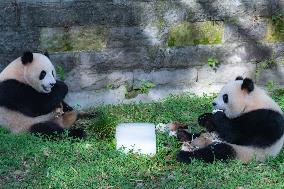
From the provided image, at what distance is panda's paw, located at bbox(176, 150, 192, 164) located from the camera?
5684 millimetres

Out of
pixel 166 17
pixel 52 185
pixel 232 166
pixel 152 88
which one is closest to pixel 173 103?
pixel 152 88

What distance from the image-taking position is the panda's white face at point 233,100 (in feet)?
19.0

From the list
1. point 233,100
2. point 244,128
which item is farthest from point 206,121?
point 244,128

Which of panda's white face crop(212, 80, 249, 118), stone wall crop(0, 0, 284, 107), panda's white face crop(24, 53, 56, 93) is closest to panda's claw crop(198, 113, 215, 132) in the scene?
panda's white face crop(212, 80, 249, 118)

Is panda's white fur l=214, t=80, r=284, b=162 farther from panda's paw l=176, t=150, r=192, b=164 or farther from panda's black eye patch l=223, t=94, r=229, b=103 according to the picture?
panda's paw l=176, t=150, r=192, b=164

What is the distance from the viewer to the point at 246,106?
578 cm

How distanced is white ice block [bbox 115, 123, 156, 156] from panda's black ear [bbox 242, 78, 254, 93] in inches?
41.8

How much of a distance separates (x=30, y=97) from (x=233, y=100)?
212cm

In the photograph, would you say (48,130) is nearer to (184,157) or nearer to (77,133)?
(77,133)

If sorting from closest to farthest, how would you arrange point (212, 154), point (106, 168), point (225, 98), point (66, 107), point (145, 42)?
point (106, 168)
point (212, 154)
point (225, 98)
point (66, 107)
point (145, 42)

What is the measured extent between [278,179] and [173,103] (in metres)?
1.99

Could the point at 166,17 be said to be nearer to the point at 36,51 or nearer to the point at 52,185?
the point at 36,51

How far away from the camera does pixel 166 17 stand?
7.07 meters

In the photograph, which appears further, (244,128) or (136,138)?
(136,138)
